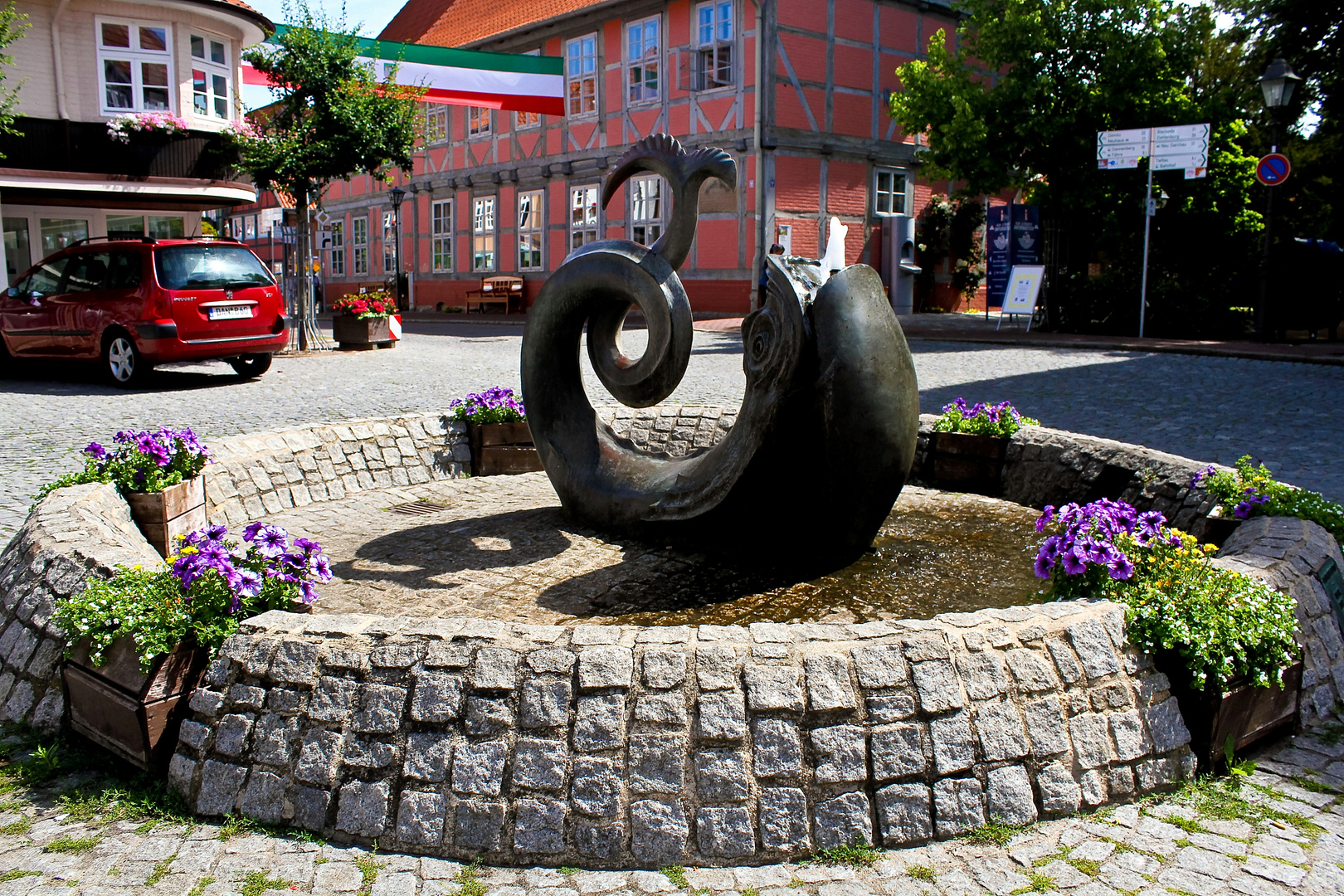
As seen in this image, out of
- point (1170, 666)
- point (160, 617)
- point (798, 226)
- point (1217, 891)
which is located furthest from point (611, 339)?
point (798, 226)

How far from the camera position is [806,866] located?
110 inches

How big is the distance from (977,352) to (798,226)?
8184 millimetres

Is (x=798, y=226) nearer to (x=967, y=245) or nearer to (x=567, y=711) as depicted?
(x=967, y=245)

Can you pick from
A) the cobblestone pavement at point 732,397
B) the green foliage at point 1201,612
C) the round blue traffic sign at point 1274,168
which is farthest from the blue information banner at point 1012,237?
the green foliage at point 1201,612

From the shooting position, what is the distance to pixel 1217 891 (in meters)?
2.65

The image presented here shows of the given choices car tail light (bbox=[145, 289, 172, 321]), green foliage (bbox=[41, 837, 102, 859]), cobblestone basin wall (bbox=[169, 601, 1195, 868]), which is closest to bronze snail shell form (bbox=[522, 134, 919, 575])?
cobblestone basin wall (bbox=[169, 601, 1195, 868])

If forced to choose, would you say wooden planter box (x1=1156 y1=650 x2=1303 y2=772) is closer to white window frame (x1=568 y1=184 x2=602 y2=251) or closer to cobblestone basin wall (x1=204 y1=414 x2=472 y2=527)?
cobblestone basin wall (x1=204 y1=414 x2=472 y2=527)

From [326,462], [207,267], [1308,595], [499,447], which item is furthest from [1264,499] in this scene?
[207,267]

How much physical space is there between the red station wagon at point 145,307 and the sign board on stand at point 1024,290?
12.7 metres

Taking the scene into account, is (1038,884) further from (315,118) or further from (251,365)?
(315,118)

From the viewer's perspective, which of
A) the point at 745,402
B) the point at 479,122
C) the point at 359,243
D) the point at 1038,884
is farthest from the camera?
the point at 359,243

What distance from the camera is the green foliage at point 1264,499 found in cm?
431

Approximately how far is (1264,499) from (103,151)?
2014 centimetres

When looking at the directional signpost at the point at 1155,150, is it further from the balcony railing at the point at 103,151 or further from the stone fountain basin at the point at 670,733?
the balcony railing at the point at 103,151
